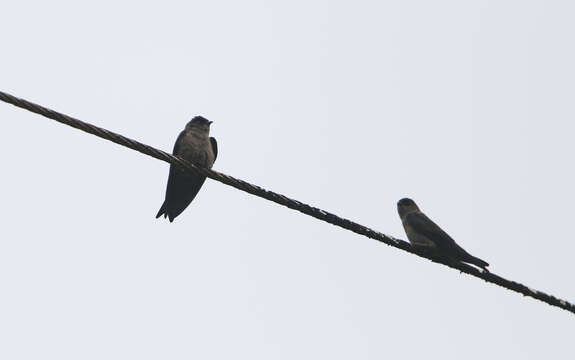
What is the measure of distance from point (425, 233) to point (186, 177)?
2.54m

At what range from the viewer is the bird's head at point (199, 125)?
27.3 feet

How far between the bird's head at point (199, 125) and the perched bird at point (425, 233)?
7.91 feet

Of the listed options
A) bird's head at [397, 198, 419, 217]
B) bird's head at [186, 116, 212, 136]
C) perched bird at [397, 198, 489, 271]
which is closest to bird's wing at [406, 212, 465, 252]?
perched bird at [397, 198, 489, 271]

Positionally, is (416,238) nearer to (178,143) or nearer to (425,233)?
(425,233)

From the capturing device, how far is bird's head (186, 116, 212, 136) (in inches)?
328

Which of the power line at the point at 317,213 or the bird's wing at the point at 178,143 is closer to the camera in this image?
the power line at the point at 317,213

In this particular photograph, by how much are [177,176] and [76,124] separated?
4.62 meters

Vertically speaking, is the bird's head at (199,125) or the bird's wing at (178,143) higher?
the bird's head at (199,125)

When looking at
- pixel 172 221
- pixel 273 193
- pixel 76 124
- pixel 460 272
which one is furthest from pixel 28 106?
pixel 172 221

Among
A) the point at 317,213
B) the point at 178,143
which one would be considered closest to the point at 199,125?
the point at 178,143

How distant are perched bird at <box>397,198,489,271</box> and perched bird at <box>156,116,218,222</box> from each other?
2.24 meters

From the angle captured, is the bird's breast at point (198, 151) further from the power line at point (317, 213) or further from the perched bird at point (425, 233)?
the power line at point (317, 213)

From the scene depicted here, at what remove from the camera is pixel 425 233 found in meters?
7.62

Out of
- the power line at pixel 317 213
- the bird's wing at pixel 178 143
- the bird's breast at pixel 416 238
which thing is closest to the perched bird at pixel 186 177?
the bird's wing at pixel 178 143
